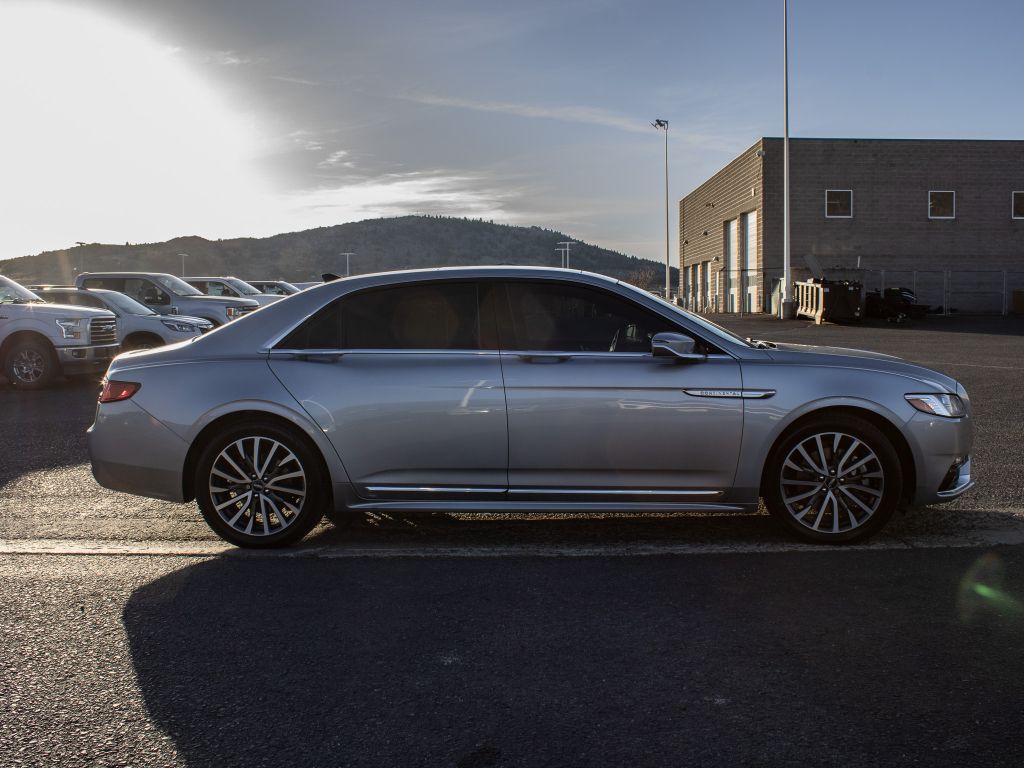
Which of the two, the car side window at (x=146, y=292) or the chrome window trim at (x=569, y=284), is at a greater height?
the car side window at (x=146, y=292)

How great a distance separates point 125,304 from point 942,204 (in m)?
38.9

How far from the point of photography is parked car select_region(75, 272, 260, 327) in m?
20.0

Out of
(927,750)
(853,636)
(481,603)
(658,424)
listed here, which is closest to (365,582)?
(481,603)

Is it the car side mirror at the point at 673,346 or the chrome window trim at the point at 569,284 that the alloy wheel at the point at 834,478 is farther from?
the car side mirror at the point at 673,346

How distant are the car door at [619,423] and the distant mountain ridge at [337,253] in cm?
14866

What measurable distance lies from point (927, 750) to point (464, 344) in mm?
3348

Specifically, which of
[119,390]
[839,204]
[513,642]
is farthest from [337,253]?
[513,642]

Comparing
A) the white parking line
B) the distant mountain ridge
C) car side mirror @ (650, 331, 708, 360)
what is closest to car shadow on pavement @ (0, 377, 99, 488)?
the white parking line

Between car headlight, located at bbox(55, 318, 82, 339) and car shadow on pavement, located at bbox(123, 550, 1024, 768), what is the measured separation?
11.5m

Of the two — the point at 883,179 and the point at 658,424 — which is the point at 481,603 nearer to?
the point at 658,424

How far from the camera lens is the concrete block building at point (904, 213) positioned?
4434 cm

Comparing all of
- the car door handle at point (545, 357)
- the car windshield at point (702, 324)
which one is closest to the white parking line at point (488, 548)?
the car door handle at point (545, 357)

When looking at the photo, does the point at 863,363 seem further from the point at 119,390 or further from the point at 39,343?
the point at 39,343

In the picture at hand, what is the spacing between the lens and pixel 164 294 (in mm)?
20828
